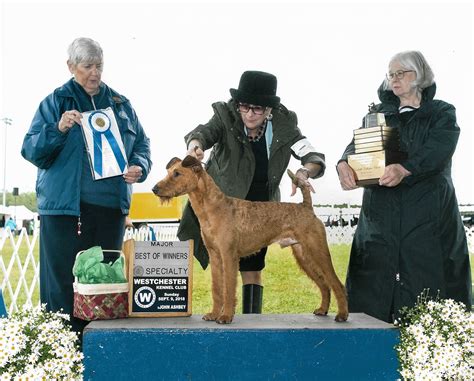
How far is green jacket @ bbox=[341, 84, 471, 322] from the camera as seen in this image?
2232 mm

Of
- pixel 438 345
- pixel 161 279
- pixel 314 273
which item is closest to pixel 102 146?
pixel 161 279

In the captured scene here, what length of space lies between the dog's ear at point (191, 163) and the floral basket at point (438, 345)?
3.15 feet

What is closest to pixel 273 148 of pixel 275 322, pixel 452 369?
pixel 275 322

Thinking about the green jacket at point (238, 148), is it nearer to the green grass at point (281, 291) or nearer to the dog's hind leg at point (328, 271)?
the dog's hind leg at point (328, 271)

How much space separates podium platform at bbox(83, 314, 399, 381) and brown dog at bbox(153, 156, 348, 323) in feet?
0.46

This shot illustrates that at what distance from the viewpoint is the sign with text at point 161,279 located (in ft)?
6.84

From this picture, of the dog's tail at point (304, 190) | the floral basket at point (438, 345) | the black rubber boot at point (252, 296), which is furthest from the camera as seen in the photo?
the black rubber boot at point (252, 296)

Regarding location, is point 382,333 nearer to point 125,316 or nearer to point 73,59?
point 125,316

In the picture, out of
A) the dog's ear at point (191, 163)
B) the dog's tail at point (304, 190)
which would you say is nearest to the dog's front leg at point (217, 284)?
the dog's ear at point (191, 163)

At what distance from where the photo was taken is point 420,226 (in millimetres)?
2244

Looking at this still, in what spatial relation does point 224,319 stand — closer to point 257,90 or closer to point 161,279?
point 161,279

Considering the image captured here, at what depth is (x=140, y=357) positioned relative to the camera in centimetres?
182

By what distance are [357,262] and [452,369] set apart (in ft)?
2.30

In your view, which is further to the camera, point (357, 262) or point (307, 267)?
point (357, 262)
